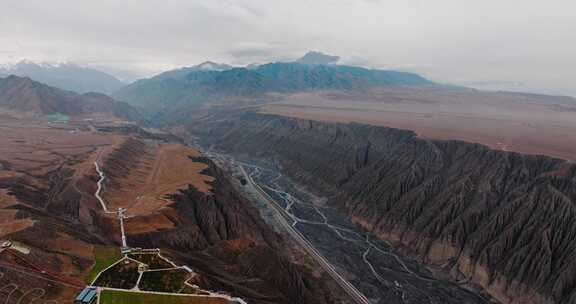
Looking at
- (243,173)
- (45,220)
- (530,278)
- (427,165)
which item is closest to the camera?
(45,220)

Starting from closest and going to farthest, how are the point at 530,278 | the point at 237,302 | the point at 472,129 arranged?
the point at 237,302
the point at 530,278
the point at 472,129

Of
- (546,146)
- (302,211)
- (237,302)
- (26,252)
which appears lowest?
(302,211)

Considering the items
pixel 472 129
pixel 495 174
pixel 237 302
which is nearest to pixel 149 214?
pixel 237 302

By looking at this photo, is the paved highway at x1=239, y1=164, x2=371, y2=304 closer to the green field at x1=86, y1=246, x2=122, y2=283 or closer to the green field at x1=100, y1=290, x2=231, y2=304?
the green field at x1=100, y1=290, x2=231, y2=304

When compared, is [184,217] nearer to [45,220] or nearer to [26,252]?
[45,220]

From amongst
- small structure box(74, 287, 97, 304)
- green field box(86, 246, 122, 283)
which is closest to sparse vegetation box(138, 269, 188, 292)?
small structure box(74, 287, 97, 304)

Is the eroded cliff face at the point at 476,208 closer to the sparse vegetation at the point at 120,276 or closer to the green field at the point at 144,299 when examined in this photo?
the green field at the point at 144,299

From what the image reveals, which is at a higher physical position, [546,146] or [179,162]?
[546,146]
